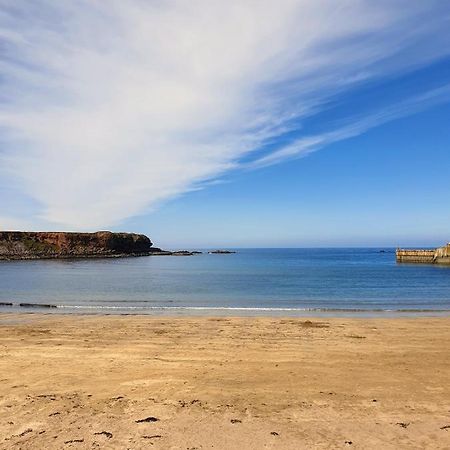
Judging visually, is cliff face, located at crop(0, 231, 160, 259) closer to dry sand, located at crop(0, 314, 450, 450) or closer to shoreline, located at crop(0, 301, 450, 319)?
shoreline, located at crop(0, 301, 450, 319)

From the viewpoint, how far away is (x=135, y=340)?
14734 millimetres

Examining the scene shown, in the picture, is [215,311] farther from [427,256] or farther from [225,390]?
[427,256]

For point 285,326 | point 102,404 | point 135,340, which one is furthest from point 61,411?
point 285,326

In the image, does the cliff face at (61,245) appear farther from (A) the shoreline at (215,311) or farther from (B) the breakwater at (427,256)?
(A) the shoreline at (215,311)

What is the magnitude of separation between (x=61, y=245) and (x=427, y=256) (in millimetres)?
107014

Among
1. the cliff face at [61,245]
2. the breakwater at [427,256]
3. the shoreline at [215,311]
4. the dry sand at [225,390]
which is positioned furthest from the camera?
the cliff face at [61,245]

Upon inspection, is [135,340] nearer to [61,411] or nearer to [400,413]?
[61,411]

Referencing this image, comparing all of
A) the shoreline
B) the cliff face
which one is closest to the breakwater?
the shoreline

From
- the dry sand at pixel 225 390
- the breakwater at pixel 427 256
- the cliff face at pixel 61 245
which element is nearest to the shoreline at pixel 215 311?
the dry sand at pixel 225 390

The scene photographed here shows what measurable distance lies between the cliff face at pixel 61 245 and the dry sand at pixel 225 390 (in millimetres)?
117887

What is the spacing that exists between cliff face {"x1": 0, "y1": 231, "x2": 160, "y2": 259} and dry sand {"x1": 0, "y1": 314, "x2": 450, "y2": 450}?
117887 mm

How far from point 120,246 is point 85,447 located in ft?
483

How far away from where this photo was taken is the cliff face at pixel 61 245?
404 ft

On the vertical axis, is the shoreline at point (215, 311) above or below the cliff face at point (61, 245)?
below
